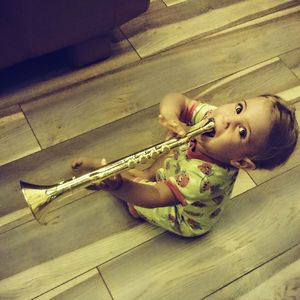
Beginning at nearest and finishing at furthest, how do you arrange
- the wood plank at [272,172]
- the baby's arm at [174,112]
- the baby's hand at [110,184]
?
the baby's hand at [110,184], the baby's arm at [174,112], the wood plank at [272,172]

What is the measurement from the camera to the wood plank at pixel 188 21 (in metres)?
1.30

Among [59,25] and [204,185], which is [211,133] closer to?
[204,185]

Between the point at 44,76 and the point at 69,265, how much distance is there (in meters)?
0.51

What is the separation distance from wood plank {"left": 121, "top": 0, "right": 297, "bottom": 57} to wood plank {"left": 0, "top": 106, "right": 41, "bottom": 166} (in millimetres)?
393

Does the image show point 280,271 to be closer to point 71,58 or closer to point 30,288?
point 30,288

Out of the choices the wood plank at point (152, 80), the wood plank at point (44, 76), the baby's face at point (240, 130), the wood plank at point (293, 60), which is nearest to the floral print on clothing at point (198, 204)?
the baby's face at point (240, 130)

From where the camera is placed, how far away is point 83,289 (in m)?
0.96

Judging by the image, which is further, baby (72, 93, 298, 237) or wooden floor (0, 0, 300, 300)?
wooden floor (0, 0, 300, 300)

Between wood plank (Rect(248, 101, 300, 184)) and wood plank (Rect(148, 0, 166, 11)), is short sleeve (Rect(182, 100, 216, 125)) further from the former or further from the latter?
wood plank (Rect(148, 0, 166, 11))

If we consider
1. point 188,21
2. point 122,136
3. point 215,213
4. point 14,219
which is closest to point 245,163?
point 215,213

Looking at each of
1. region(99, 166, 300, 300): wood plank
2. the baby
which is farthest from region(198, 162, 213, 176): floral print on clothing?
region(99, 166, 300, 300): wood plank

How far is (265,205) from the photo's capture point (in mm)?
1105

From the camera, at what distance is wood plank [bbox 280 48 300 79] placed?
1.32 metres

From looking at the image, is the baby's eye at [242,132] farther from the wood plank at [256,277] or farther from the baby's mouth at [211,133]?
the wood plank at [256,277]
